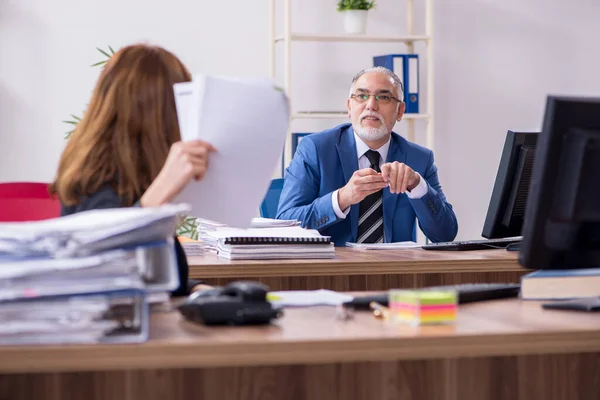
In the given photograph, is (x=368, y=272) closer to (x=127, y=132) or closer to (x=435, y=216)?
(x=435, y=216)

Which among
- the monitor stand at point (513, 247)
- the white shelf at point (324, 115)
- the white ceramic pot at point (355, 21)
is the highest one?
the white ceramic pot at point (355, 21)

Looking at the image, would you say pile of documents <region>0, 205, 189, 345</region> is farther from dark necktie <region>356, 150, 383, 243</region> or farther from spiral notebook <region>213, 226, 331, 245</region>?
dark necktie <region>356, 150, 383, 243</region>

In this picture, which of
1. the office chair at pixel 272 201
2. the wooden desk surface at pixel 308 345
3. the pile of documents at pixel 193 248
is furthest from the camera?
the office chair at pixel 272 201

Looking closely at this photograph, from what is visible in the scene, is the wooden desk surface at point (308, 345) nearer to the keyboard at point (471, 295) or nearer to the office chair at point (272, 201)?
the keyboard at point (471, 295)

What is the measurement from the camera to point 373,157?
3.42 m

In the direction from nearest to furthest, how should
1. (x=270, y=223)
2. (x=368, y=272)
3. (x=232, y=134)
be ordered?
(x=232, y=134) → (x=368, y=272) → (x=270, y=223)

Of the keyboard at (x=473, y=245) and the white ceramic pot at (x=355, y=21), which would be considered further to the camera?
the white ceramic pot at (x=355, y=21)

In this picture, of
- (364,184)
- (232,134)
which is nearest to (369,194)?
(364,184)

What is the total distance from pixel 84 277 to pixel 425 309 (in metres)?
0.52

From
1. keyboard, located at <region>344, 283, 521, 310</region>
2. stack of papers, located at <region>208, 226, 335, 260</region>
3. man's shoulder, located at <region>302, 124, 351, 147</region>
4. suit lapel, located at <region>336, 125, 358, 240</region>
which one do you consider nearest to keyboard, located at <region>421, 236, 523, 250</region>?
stack of papers, located at <region>208, 226, 335, 260</region>

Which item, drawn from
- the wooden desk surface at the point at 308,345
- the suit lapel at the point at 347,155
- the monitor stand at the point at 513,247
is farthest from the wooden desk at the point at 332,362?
the suit lapel at the point at 347,155

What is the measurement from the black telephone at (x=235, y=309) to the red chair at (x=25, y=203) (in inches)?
51.6

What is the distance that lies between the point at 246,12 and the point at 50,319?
370 cm

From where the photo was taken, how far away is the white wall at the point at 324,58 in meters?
4.50
